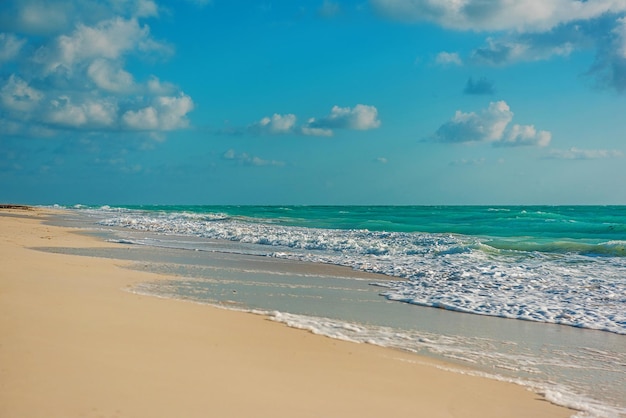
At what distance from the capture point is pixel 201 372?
5.07 m

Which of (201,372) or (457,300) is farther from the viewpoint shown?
(457,300)

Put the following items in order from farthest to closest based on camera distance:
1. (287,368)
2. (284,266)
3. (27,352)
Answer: (284,266), (287,368), (27,352)

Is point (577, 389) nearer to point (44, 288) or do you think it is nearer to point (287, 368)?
point (287, 368)

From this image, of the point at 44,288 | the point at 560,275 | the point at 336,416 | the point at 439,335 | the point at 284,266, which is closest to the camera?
the point at 336,416

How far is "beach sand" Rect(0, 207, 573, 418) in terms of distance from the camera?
4230 millimetres

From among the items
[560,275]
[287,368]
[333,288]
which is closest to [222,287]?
[333,288]

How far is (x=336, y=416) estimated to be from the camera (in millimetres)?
4379

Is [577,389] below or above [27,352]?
below

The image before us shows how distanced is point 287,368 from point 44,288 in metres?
5.14

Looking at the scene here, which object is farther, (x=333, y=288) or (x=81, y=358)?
(x=333, y=288)

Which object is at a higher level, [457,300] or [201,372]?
[201,372]

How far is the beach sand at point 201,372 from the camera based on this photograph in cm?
423

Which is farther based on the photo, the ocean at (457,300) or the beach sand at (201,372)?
the ocean at (457,300)

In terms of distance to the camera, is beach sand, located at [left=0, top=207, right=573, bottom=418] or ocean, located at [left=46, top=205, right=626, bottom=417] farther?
ocean, located at [left=46, top=205, right=626, bottom=417]
